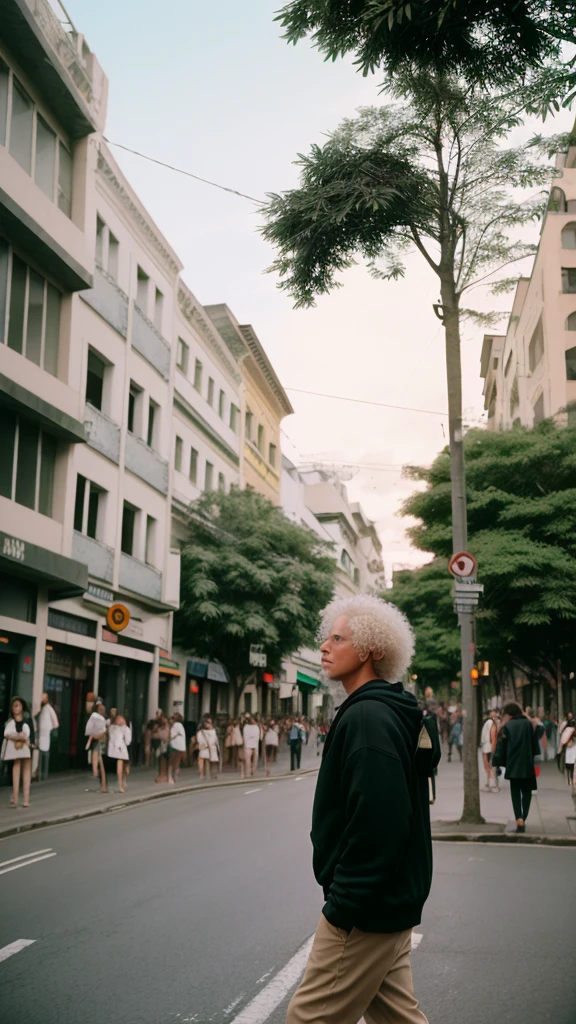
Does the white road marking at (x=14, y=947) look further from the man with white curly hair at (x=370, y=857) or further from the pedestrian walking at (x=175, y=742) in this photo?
the pedestrian walking at (x=175, y=742)

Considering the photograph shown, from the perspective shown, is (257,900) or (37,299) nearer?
(257,900)

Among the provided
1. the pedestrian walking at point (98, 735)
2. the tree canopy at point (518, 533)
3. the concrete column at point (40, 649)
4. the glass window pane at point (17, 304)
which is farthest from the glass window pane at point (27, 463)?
the tree canopy at point (518, 533)

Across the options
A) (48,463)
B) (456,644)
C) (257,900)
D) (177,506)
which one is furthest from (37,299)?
(456,644)

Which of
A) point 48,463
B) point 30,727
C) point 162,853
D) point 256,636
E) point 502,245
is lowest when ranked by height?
point 162,853

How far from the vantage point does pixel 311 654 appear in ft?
234

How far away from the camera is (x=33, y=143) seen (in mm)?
22344

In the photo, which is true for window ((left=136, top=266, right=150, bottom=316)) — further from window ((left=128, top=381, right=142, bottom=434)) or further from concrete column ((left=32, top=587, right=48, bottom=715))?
concrete column ((left=32, top=587, right=48, bottom=715))

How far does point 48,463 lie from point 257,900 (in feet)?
52.1

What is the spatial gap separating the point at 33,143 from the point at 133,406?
9402mm

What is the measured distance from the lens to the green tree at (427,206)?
49.4 feet

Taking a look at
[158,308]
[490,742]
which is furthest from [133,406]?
[490,742]

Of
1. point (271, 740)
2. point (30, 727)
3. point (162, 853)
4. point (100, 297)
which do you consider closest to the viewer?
point (162, 853)

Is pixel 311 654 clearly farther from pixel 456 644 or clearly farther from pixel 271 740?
pixel 271 740

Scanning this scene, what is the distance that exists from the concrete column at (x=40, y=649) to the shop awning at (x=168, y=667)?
948 cm
